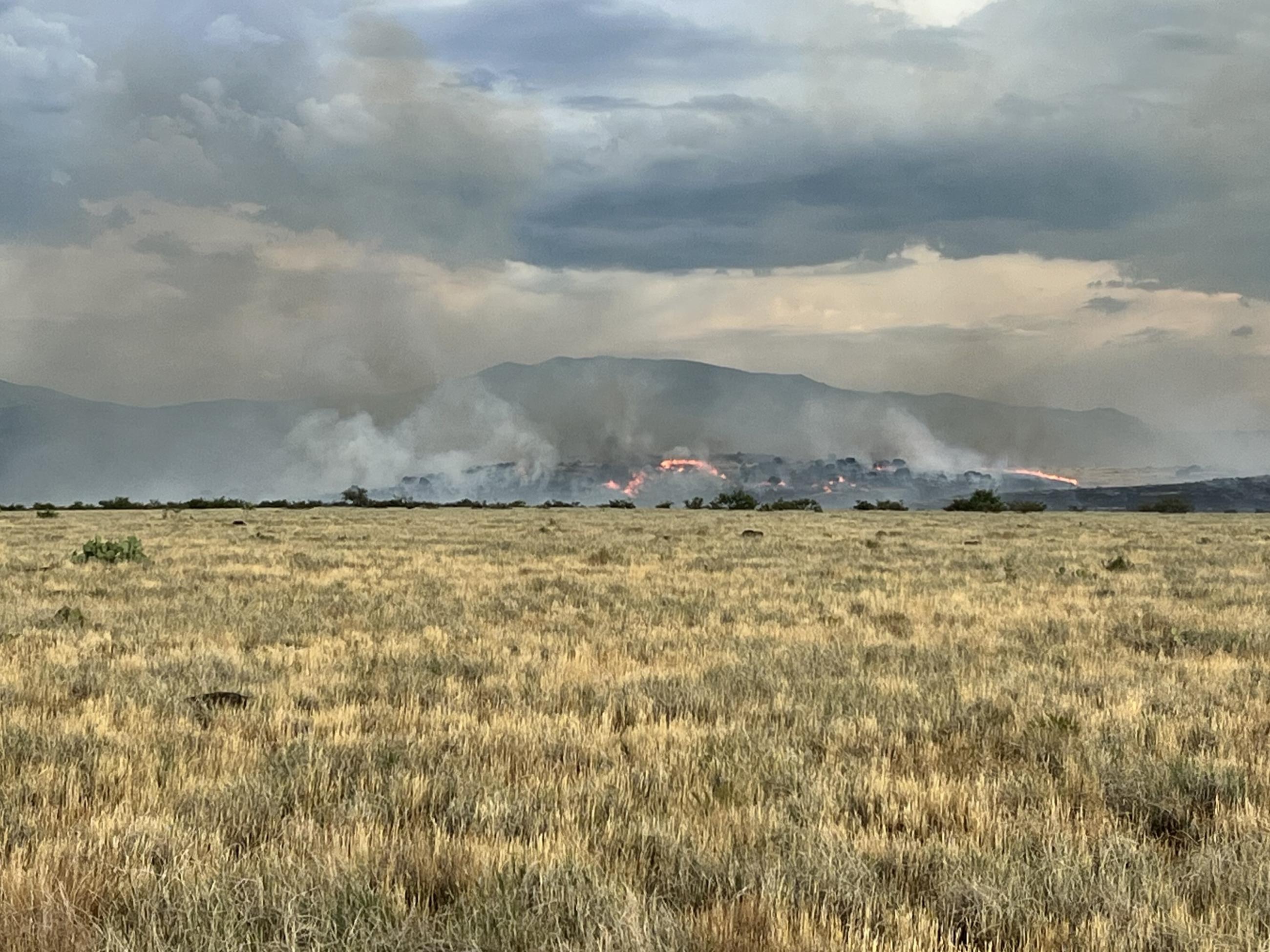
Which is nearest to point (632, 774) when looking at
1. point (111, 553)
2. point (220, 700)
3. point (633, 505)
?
point (220, 700)

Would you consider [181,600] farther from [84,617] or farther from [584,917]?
[584,917]

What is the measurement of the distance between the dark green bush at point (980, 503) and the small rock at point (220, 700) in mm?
86535

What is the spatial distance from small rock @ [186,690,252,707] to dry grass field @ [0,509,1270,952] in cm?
10

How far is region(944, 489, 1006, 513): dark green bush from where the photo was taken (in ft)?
296

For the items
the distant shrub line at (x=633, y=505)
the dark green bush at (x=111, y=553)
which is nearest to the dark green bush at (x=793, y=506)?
the distant shrub line at (x=633, y=505)

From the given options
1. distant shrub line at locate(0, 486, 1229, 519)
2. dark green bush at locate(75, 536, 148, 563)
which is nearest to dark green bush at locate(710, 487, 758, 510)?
distant shrub line at locate(0, 486, 1229, 519)

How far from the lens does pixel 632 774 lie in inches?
261

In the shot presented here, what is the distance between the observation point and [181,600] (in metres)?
16.3

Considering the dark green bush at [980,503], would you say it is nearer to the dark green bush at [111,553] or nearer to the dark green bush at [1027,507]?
the dark green bush at [1027,507]

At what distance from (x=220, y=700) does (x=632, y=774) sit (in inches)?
173

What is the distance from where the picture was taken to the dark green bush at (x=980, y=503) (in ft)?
296

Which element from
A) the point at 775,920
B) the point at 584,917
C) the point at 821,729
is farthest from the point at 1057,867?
the point at 821,729

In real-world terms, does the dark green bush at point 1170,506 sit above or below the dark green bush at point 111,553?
above

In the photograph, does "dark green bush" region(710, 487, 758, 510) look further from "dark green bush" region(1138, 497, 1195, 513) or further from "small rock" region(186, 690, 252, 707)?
"small rock" region(186, 690, 252, 707)
